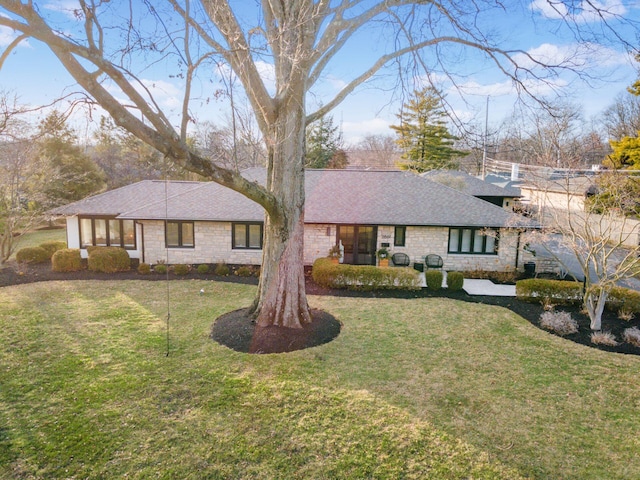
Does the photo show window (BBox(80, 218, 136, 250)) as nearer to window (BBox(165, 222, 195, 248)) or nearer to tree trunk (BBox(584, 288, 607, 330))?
window (BBox(165, 222, 195, 248))

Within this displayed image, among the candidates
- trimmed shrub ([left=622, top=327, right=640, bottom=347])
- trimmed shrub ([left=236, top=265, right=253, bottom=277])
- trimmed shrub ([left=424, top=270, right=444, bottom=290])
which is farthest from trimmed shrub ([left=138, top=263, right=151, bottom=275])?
trimmed shrub ([left=622, top=327, right=640, bottom=347])

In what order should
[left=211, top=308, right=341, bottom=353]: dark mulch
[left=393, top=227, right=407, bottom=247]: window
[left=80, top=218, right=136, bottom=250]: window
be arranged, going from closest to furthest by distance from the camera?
[left=211, top=308, right=341, bottom=353]: dark mulch, [left=393, top=227, right=407, bottom=247]: window, [left=80, top=218, right=136, bottom=250]: window

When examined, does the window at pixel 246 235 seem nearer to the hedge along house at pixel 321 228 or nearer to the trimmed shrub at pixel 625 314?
the hedge along house at pixel 321 228

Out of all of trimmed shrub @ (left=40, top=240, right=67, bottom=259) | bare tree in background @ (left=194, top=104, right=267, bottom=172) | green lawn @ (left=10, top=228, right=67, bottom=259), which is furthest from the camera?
green lawn @ (left=10, top=228, right=67, bottom=259)

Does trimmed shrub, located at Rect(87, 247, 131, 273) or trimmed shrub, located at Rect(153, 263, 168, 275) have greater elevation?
trimmed shrub, located at Rect(87, 247, 131, 273)

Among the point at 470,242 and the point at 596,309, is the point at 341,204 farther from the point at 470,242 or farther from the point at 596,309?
the point at 596,309

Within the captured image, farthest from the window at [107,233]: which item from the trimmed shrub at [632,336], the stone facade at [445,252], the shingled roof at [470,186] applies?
the trimmed shrub at [632,336]

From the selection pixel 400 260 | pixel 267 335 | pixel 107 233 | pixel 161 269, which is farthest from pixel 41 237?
pixel 267 335

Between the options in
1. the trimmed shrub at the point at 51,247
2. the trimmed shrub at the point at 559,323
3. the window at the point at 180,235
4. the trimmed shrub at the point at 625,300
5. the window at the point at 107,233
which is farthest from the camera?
the trimmed shrub at the point at 51,247
